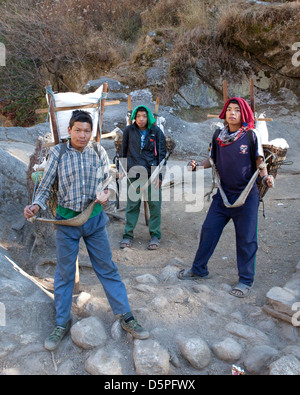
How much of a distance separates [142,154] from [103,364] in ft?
8.70

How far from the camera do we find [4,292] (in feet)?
9.53

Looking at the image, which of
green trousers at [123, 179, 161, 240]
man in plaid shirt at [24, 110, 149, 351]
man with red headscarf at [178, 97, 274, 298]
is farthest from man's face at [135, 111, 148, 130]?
man in plaid shirt at [24, 110, 149, 351]

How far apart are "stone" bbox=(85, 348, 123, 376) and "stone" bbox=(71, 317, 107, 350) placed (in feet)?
0.32

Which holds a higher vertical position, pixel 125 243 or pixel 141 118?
pixel 141 118

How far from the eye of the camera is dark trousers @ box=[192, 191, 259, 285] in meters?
3.25

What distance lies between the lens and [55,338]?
2.64m

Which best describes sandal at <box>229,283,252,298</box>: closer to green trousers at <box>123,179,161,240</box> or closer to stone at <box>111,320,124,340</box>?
stone at <box>111,320,124,340</box>

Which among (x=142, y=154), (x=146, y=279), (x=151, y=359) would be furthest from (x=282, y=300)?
(x=142, y=154)

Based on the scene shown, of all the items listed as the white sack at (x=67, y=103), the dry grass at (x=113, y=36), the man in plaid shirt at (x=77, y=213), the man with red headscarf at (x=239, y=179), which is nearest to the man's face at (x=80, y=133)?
the man in plaid shirt at (x=77, y=213)

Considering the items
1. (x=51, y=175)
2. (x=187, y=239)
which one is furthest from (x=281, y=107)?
(x=51, y=175)

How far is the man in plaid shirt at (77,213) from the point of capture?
2.67 m

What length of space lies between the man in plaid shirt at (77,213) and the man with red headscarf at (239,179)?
106cm

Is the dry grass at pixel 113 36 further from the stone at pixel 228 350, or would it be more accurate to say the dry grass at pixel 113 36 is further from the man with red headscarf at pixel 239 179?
the stone at pixel 228 350

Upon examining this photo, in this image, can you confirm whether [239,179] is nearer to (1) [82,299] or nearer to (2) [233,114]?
(2) [233,114]
